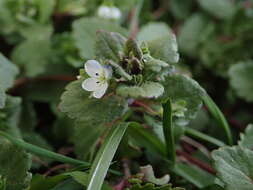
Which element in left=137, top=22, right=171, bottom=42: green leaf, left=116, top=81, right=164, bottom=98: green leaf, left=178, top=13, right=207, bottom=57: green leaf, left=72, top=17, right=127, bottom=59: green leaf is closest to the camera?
left=116, top=81, right=164, bottom=98: green leaf

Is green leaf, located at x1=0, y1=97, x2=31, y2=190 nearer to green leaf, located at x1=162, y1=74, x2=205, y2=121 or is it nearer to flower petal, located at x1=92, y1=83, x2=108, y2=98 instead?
flower petal, located at x1=92, y1=83, x2=108, y2=98

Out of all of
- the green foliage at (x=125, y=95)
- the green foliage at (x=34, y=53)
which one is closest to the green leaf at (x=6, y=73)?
the green foliage at (x=125, y=95)

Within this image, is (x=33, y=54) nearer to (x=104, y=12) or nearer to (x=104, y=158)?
(x=104, y=12)

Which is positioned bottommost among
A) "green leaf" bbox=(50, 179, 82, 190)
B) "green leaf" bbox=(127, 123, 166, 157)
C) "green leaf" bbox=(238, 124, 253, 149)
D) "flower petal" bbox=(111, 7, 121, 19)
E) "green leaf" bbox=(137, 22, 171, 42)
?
"green leaf" bbox=(50, 179, 82, 190)

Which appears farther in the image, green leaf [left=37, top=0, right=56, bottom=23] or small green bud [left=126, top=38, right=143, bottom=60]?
green leaf [left=37, top=0, right=56, bottom=23]

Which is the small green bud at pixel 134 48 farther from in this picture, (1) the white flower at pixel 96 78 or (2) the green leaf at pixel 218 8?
(2) the green leaf at pixel 218 8

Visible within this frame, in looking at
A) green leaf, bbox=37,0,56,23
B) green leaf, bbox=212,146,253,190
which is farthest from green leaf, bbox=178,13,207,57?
green leaf, bbox=212,146,253,190

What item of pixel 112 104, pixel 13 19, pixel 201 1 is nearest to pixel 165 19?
pixel 201 1

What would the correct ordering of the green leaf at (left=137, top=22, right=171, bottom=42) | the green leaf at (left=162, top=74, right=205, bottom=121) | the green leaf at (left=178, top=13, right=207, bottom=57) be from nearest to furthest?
the green leaf at (left=162, top=74, right=205, bottom=121)
the green leaf at (left=137, top=22, right=171, bottom=42)
the green leaf at (left=178, top=13, right=207, bottom=57)
